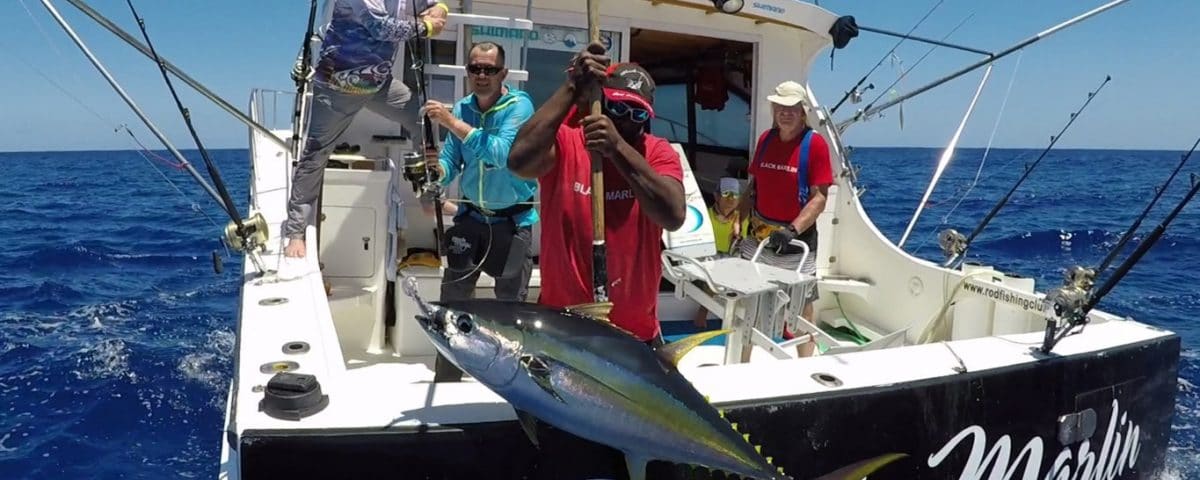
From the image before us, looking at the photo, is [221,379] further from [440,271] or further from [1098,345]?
[1098,345]

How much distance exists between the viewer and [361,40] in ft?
13.4

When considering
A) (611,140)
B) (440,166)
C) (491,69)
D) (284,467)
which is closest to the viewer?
(284,467)

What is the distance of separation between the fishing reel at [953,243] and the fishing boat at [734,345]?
0.03m

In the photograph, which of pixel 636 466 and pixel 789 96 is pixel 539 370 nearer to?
pixel 636 466

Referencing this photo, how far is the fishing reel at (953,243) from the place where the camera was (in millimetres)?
4535

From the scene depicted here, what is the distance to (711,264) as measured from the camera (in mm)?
3855

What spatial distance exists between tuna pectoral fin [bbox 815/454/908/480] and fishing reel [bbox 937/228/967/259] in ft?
8.24

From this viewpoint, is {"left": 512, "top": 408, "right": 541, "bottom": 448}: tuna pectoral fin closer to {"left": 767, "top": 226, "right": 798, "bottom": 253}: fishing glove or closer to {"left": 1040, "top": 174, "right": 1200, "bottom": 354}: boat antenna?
{"left": 1040, "top": 174, "right": 1200, "bottom": 354}: boat antenna

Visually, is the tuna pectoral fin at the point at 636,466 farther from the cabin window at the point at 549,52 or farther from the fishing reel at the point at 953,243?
the cabin window at the point at 549,52

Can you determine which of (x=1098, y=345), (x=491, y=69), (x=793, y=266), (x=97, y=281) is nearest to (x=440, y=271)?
(x=491, y=69)

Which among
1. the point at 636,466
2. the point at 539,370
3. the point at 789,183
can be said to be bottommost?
the point at 636,466

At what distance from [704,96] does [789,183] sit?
2989 mm

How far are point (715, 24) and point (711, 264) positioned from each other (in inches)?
97.3

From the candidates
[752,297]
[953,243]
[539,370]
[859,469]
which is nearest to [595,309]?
[539,370]
